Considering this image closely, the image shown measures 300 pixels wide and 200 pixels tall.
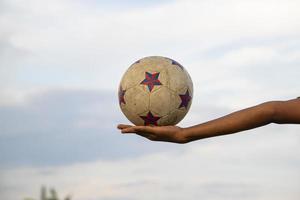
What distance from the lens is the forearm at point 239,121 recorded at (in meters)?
7.82

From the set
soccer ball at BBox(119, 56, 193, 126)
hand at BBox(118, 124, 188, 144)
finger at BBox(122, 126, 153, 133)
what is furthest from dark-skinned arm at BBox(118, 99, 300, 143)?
soccer ball at BBox(119, 56, 193, 126)

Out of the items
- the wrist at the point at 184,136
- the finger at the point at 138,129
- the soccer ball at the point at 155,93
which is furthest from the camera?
the soccer ball at the point at 155,93

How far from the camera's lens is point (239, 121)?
7824 millimetres

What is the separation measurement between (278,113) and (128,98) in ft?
14.6

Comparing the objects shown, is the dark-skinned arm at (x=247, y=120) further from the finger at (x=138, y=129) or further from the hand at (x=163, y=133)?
the finger at (x=138, y=129)

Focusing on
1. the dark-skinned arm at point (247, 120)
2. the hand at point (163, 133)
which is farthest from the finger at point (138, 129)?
the dark-skinned arm at point (247, 120)

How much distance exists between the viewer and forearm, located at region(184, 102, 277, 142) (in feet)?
25.6

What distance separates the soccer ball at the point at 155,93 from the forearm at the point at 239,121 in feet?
10.9

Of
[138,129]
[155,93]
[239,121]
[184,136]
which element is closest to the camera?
[239,121]

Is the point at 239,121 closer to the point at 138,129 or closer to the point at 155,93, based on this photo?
the point at 138,129

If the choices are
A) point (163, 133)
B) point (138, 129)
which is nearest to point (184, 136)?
point (163, 133)

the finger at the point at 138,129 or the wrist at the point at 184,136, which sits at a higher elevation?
the finger at the point at 138,129

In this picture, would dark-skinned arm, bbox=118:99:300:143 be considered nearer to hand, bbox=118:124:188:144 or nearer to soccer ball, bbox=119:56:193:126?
hand, bbox=118:124:188:144

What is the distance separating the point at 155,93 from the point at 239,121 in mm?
3778
